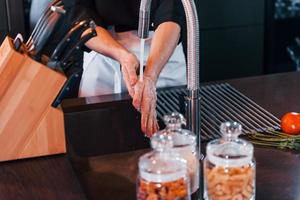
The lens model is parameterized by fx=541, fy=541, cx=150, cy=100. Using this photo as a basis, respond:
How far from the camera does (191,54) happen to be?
34.2 inches

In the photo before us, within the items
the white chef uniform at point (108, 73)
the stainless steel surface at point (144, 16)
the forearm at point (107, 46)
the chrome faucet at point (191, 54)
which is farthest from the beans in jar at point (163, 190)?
the white chef uniform at point (108, 73)

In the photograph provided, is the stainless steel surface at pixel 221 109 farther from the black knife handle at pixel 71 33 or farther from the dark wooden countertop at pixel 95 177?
the black knife handle at pixel 71 33

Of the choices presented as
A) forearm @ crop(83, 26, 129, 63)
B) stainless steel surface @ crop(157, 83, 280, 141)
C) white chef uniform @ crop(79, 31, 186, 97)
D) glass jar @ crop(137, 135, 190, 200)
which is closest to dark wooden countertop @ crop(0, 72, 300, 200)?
stainless steel surface @ crop(157, 83, 280, 141)

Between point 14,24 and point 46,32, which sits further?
point 14,24

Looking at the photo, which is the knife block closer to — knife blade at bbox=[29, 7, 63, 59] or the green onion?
knife blade at bbox=[29, 7, 63, 59]

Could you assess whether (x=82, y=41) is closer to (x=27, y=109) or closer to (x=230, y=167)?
(x=27, y=109)

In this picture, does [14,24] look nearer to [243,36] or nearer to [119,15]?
[119,15]

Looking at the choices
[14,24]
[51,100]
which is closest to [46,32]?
[51,100]

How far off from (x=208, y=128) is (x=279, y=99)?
0.28m

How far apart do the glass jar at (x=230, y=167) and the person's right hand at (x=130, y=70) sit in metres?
0.46

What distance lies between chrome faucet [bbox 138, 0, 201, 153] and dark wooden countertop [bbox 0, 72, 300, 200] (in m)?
0.19

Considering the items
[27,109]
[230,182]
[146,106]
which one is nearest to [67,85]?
[27,109]

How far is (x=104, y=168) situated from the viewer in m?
1.11

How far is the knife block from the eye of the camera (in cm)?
105
